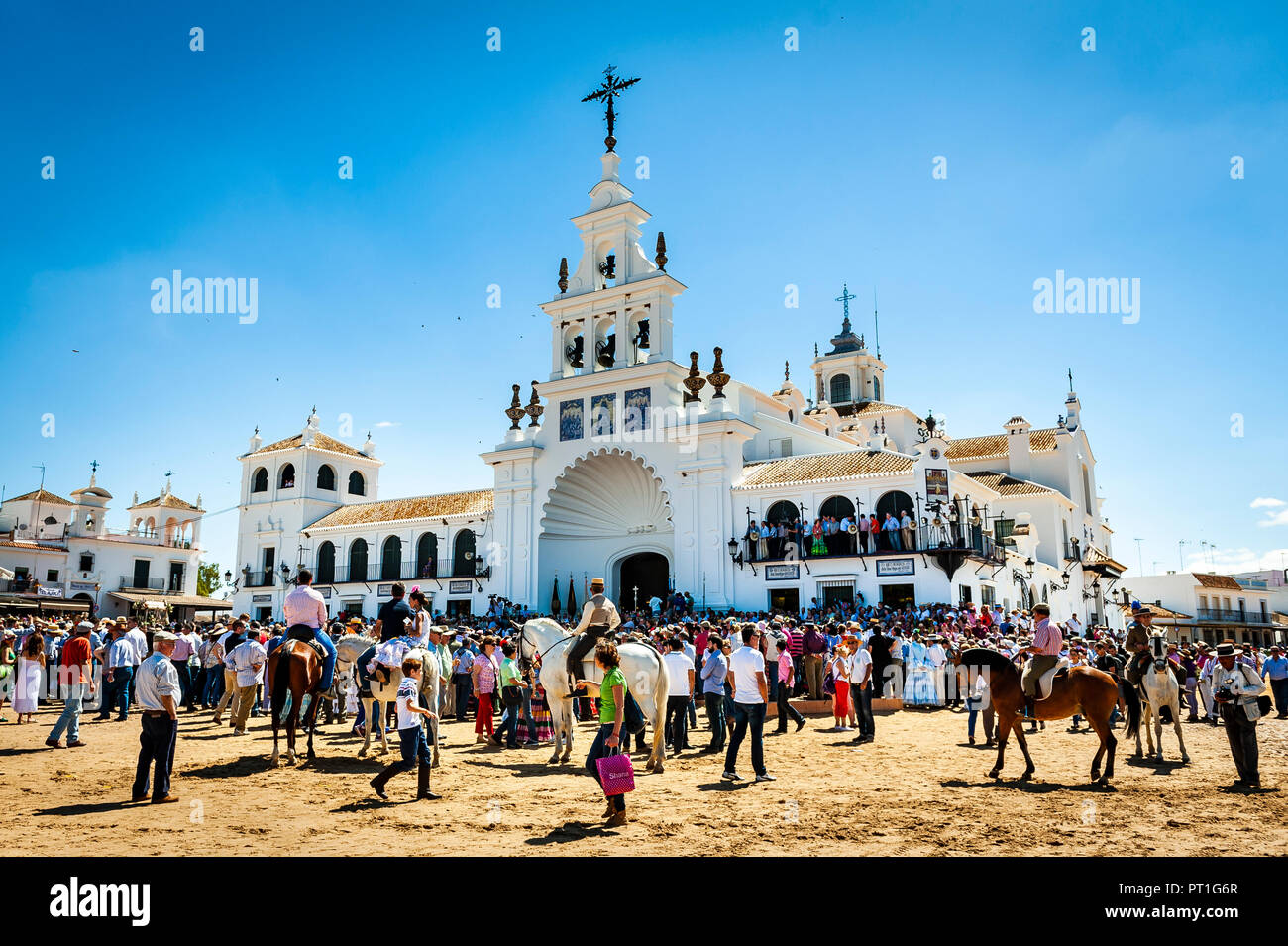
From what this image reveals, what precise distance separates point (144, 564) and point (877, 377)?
1940 inches

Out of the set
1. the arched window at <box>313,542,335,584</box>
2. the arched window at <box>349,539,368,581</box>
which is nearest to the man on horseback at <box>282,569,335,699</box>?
the arched window at <box>349,539,368,581</box>

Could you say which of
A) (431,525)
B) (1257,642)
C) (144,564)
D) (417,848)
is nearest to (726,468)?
(431,525)

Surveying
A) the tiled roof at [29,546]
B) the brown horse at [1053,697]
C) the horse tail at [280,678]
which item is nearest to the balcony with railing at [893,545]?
the brown horse at [1053,697]

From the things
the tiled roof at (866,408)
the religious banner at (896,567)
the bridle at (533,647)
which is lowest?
the bridle at (533,647)

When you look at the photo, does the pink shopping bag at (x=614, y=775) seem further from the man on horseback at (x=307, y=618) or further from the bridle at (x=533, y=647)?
the man on horseback at (x=307, y=618)

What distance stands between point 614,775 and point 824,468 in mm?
26751

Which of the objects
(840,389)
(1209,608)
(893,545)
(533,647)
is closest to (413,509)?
(893,545)

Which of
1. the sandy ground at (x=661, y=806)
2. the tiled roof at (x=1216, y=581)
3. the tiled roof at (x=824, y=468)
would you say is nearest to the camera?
the sandy ground at (x=661, y=806)

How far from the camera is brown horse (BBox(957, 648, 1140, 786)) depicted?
11.1 meters

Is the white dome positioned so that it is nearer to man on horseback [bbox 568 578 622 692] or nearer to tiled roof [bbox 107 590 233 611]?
man on horseback [bbox 568 578 622 692]

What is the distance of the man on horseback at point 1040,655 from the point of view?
1131cm

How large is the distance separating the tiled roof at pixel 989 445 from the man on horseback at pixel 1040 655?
39009mm

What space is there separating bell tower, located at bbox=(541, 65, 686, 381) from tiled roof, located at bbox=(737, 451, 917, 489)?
621 cm
